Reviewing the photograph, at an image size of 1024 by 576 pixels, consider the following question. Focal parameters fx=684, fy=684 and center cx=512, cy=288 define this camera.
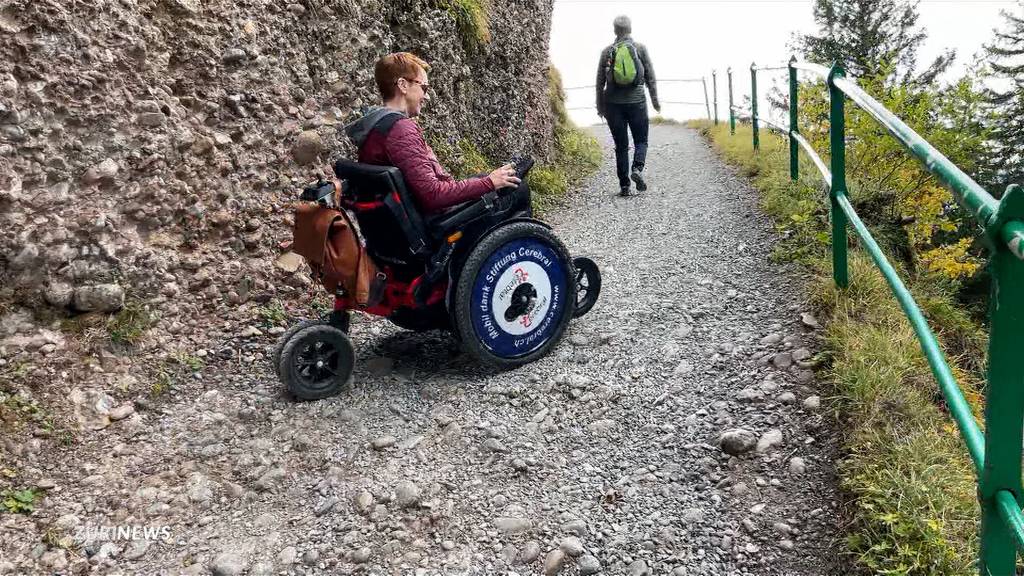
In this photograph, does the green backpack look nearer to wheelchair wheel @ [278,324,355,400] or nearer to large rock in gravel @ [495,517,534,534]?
wheelchair wheel @ [278,324,355,400]

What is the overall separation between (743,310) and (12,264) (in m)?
3.96

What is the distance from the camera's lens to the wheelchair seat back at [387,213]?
11.2 ft

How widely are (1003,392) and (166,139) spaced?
4106 millimetres

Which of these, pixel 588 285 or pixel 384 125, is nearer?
pixel 384 125

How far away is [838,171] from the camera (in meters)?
3.79

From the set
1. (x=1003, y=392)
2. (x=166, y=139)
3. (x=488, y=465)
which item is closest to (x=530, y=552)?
(x=488, y=465)

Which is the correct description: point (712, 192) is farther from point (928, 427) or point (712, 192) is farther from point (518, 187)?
point (928, 427)

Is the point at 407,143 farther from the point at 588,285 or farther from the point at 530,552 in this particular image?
the point at 530,552

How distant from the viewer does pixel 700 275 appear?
5.06 metres

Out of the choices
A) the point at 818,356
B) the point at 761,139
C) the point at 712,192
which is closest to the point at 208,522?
the point at 818,356

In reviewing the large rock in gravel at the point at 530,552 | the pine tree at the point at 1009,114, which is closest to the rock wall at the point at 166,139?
the large rock in gravel at the point at 530,552

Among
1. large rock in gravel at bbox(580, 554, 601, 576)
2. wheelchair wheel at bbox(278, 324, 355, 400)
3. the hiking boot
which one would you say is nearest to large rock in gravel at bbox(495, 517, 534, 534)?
large rock in gravel at bbox(580, 554, 601, 576)

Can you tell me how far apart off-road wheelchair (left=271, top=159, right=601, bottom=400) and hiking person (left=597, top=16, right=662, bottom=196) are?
4.58 meters

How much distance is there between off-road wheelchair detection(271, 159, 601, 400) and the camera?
3.49 metres
